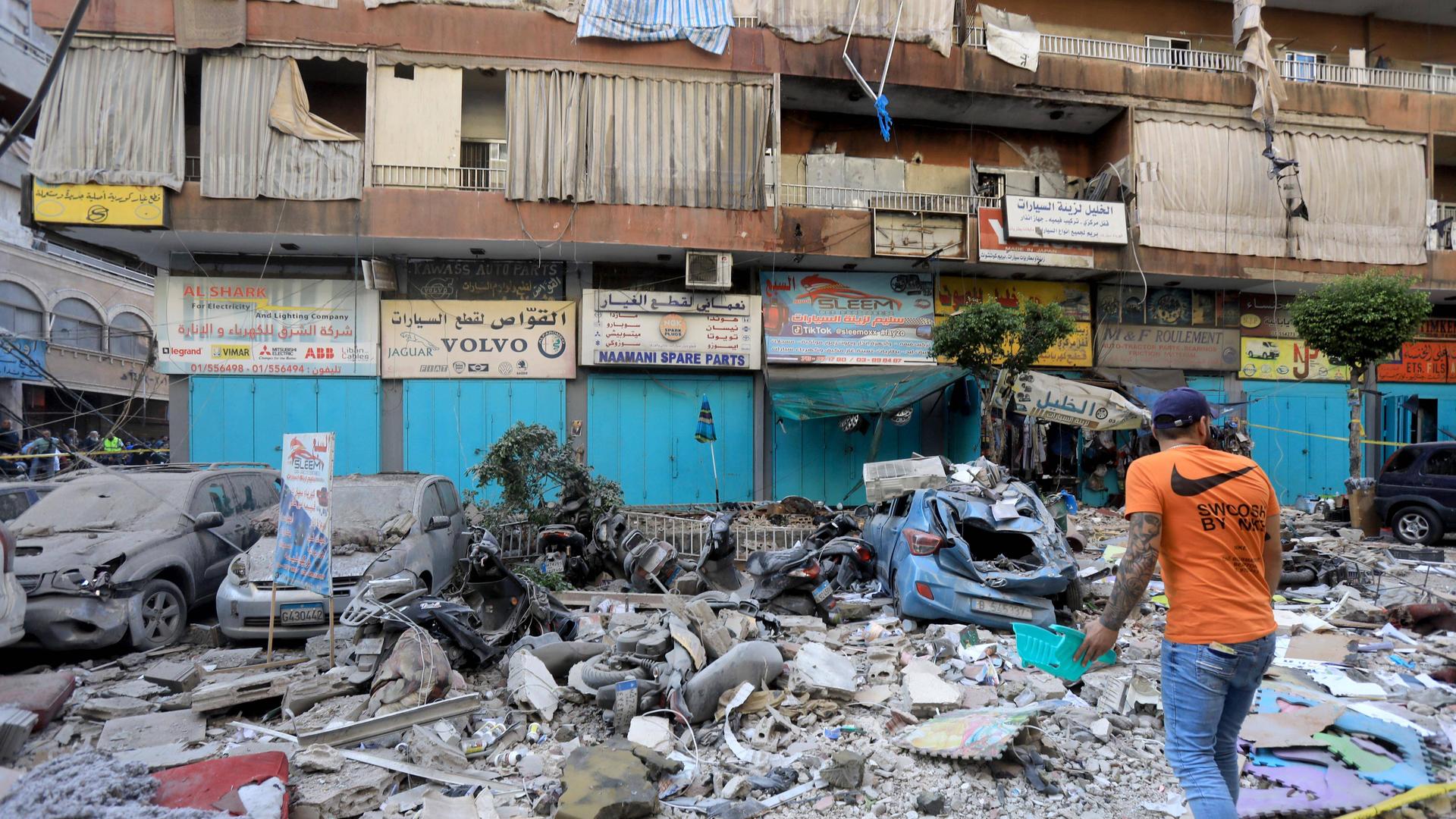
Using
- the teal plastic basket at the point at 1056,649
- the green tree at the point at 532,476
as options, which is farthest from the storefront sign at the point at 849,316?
the teal plastic basket at the point at 1056,649

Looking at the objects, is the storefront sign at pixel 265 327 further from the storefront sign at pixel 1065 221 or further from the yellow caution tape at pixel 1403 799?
the yellow caution tape at pixel 1403 799

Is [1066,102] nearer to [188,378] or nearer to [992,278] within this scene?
[992,278]

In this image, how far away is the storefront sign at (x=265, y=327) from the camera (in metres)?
13.5

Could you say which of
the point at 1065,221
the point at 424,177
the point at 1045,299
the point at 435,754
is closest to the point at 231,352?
the point at 424,177

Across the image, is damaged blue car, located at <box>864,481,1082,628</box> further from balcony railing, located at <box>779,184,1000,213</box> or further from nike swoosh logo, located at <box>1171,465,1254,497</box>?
balcony railing, located at <box>779,184,1000,213</box>

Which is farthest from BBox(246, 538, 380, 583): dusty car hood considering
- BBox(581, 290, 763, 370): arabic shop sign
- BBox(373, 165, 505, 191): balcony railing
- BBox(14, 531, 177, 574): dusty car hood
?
BBox(373, 165, 505, 191): balcony railing

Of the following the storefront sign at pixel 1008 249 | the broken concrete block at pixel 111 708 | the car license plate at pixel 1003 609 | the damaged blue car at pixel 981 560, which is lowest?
the broken concrete block at pixel 111 708

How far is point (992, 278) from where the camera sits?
15781 mm

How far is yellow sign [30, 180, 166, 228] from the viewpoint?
11.9 metres

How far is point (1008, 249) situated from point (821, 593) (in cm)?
967

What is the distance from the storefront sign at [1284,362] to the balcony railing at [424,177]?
628 inches

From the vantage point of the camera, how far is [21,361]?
70.6 feet

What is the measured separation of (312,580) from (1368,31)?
79.2ft

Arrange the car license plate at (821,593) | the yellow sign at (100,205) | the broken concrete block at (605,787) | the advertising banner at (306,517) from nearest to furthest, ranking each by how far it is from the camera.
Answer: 1. the broken concrete block at (605,787)
2. the advertising banner at (306,517)
3. the car license plate at (821,593)
4. the yellow sign at (100,205)
